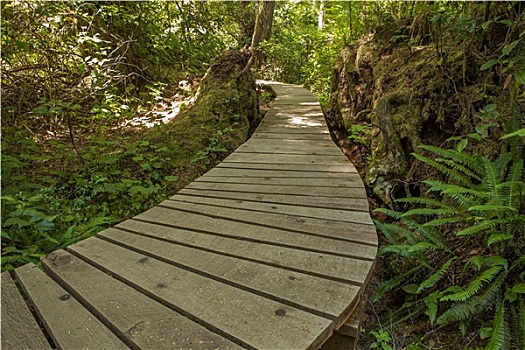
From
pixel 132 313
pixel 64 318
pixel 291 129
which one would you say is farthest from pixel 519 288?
pixel 291 129

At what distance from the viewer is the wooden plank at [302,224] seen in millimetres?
2023

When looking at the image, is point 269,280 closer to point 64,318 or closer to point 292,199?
point 64,318

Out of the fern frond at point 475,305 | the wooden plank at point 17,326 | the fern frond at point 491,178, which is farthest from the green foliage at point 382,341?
the wooden plank at point 17,326

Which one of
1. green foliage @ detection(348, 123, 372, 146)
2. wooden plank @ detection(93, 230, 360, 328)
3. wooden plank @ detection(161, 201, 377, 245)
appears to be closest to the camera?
wooden plank @ detection(93, 230, 360, 328)

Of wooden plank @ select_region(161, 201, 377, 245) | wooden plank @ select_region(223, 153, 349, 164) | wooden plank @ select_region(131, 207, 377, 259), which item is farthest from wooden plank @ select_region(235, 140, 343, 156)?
wooden plank @ select_region(131, 207, 377, 259)

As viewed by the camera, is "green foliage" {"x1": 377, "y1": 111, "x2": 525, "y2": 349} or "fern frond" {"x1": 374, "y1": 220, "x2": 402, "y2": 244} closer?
"green foliage" {"x1": 377, "y1": 111, "x2": 525, "y2": 349}

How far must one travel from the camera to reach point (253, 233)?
2102 millimetres

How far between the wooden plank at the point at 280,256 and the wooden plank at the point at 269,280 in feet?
0.15

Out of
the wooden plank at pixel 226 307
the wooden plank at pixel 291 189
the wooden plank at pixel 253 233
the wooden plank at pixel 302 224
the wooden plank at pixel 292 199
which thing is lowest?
the wooden plank at pixel 226 307

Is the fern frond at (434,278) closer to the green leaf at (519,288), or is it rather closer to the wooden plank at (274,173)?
the green leaf at (519,288)

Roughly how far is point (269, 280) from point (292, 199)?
1.15 m

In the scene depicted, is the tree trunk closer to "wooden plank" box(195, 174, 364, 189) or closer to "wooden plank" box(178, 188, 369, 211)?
"wooden plank" box(195, 174, 364, 189)

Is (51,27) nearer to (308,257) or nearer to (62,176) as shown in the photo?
(62,176)

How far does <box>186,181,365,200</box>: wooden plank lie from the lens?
107 inches
